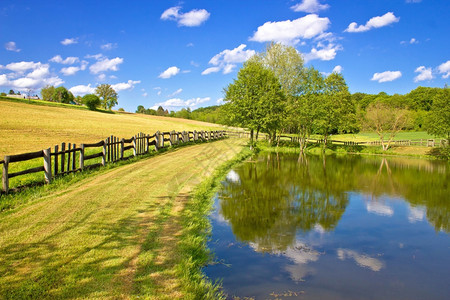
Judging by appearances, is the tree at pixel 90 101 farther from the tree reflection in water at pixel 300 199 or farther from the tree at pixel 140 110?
the tree reflection in water at pixel 300 199

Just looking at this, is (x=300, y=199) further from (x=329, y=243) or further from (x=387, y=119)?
(x=387, y=119)

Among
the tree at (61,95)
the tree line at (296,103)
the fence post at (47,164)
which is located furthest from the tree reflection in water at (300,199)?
the tree at (61,95)

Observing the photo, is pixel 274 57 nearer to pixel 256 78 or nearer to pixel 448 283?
pixel 256 78

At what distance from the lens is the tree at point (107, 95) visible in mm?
118062

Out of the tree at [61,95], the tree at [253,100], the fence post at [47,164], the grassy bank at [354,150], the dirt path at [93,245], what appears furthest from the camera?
the tree at [61,95]

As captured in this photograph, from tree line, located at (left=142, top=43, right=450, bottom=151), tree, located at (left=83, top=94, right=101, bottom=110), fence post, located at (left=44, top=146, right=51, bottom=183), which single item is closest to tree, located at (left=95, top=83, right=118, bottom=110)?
tree, located at (left=83, top=94, right=101, bottom=110)

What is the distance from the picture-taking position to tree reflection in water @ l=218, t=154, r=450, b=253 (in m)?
8.60

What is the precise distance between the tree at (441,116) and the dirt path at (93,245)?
1533 inches

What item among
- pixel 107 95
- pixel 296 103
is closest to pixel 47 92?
pixel 107 95

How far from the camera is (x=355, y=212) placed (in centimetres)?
1096

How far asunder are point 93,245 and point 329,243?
5964 millimetres

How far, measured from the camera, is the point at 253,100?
119 ft

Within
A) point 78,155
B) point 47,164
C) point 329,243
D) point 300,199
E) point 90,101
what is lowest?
point 329,243

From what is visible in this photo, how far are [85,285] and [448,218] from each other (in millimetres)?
12148
